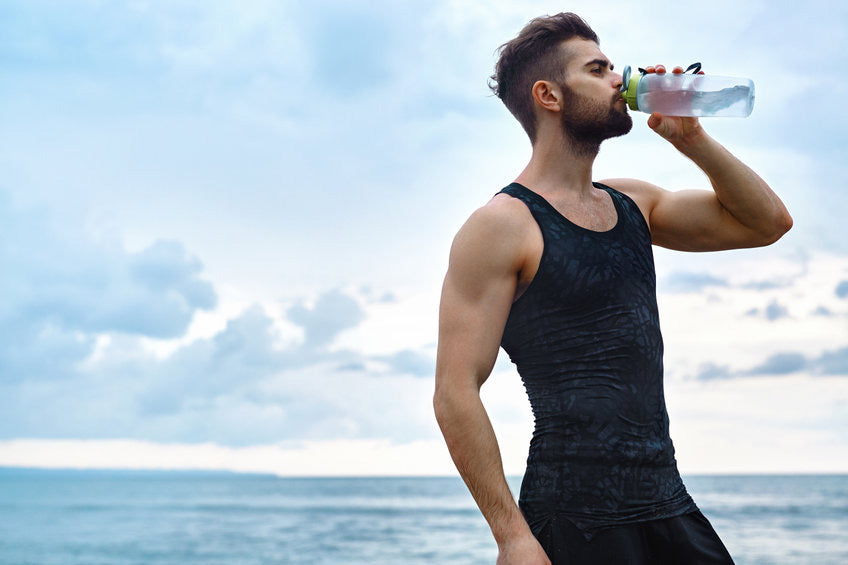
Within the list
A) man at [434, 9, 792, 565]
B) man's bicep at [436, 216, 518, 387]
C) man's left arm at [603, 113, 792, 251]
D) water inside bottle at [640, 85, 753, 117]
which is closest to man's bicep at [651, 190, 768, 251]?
man's left arm at [603, 113, 792, 251]

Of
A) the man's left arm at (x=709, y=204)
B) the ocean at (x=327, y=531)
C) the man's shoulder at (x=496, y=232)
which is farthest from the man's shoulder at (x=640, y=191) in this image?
the ocean at (x=327, y=531)

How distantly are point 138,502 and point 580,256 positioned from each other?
59376 mm

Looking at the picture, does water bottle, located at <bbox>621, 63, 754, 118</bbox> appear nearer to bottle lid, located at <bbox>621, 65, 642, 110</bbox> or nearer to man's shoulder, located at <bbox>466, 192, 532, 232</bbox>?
bottle lid, located at <bbox>621, 65, 642, 110</bbox>

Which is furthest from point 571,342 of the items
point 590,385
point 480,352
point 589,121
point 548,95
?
point 548,95

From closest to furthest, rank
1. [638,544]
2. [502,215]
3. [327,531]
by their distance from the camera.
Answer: [638,544]
[502,215]
[327,531]

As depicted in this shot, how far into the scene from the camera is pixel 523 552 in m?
2.47

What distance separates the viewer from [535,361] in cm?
272

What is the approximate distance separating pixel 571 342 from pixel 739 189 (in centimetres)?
85

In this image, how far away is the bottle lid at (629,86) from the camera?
2.78 m

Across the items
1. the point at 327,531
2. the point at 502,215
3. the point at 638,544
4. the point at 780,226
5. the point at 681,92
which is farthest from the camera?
the point at 327,531

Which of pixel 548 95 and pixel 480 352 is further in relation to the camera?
pixel 548 95

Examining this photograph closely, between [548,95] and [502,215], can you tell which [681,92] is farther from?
[502,215]

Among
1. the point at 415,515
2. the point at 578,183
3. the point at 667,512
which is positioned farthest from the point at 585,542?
the point at 415,515

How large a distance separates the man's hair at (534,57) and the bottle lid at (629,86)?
0.19 metres
